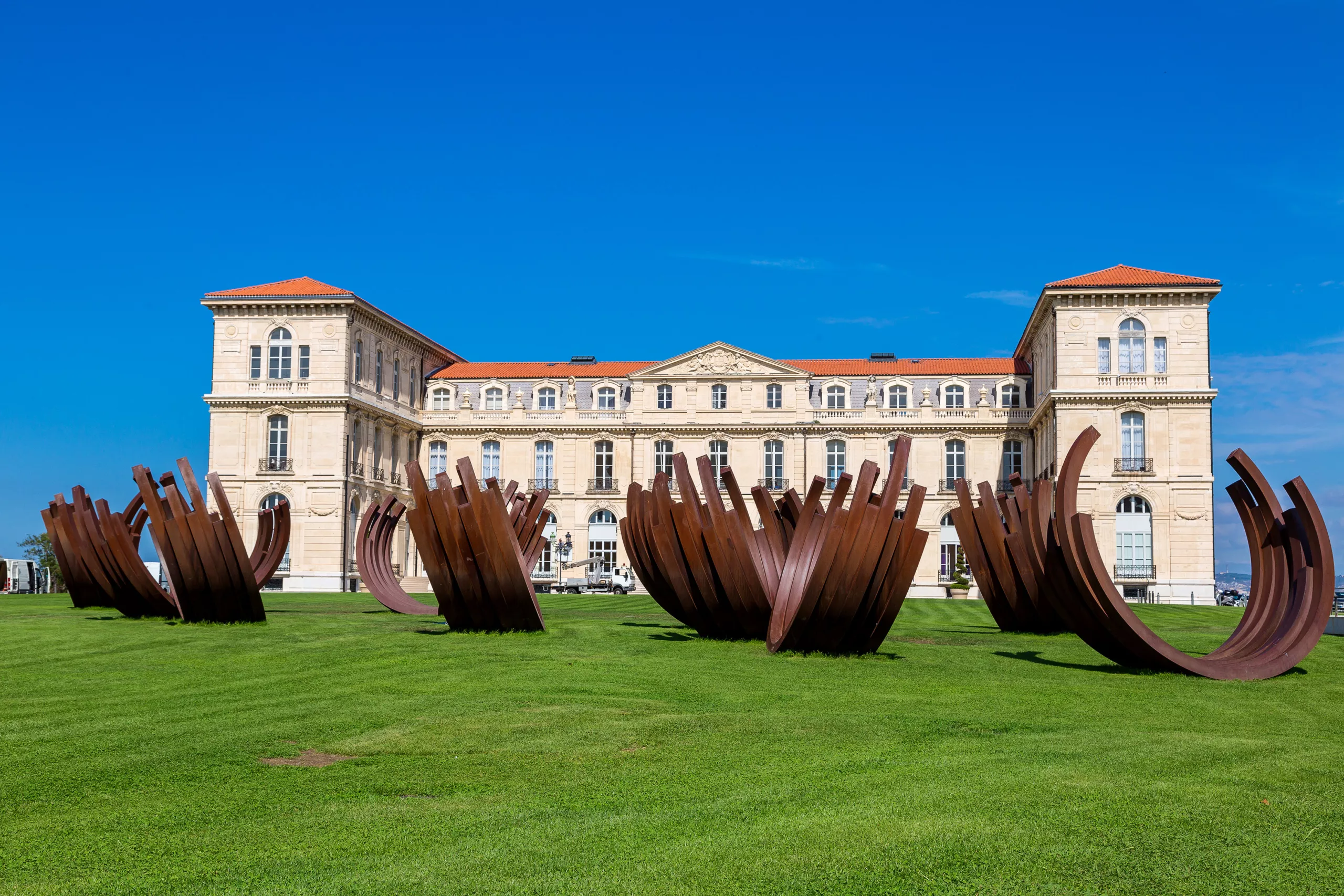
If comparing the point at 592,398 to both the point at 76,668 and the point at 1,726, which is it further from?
the point at 1,726

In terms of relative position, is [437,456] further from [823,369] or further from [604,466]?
[823,369]

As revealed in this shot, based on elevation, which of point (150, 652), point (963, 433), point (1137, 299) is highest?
point (1137, 299)

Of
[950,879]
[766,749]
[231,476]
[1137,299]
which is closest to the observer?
[950,879]

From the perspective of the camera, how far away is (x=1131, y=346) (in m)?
54.2

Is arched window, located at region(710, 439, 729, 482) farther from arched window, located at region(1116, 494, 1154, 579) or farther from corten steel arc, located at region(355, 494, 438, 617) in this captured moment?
corten steel arc, located at region(355, 494, 438, 617)

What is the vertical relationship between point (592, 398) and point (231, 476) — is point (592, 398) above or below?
above

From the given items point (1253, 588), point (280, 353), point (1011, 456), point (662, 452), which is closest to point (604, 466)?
point (662, 452)

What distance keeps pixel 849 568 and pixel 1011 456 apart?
4876cm

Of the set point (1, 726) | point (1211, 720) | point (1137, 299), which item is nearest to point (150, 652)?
point (1, 726)

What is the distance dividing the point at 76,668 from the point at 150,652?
76.2 inches

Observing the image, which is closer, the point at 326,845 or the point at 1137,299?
the point at 326,845

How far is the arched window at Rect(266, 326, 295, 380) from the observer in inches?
2260

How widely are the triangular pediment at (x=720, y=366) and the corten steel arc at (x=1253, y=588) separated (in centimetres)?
4804

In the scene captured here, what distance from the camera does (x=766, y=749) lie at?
9.45 meters
